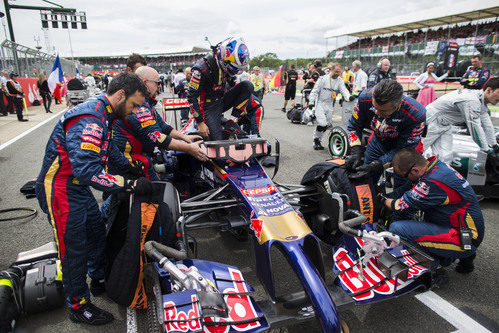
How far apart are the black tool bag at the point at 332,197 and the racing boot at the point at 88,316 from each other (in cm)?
207

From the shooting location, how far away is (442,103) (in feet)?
16.1

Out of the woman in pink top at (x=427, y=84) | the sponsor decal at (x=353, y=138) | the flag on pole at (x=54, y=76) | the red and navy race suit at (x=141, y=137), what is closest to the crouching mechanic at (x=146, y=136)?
the red and navy race suit at (x=141, y=137)

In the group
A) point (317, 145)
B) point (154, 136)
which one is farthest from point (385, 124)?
point (317, 145)

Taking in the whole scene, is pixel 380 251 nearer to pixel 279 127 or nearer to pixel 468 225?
pixel 468 225

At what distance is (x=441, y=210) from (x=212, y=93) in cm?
304

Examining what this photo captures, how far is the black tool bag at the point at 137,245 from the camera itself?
7.57 feet

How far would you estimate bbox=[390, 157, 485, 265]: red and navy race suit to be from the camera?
9.27 feet

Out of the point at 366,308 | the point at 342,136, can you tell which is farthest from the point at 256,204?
the point at 342,136

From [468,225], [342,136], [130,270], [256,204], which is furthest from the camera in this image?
[342,136]

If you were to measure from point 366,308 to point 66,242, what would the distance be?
239 cm

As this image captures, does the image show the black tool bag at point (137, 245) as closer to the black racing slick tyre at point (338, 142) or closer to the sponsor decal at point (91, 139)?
the sponsor decal at point (91, 139)

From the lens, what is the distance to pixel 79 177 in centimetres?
212

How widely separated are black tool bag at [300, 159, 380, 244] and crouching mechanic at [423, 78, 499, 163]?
234 cm

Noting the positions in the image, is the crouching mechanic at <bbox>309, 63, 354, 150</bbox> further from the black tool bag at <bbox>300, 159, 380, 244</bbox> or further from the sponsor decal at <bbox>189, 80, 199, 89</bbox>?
the black tool bag at <bbox>300, 159, 380, 244</bbox>
